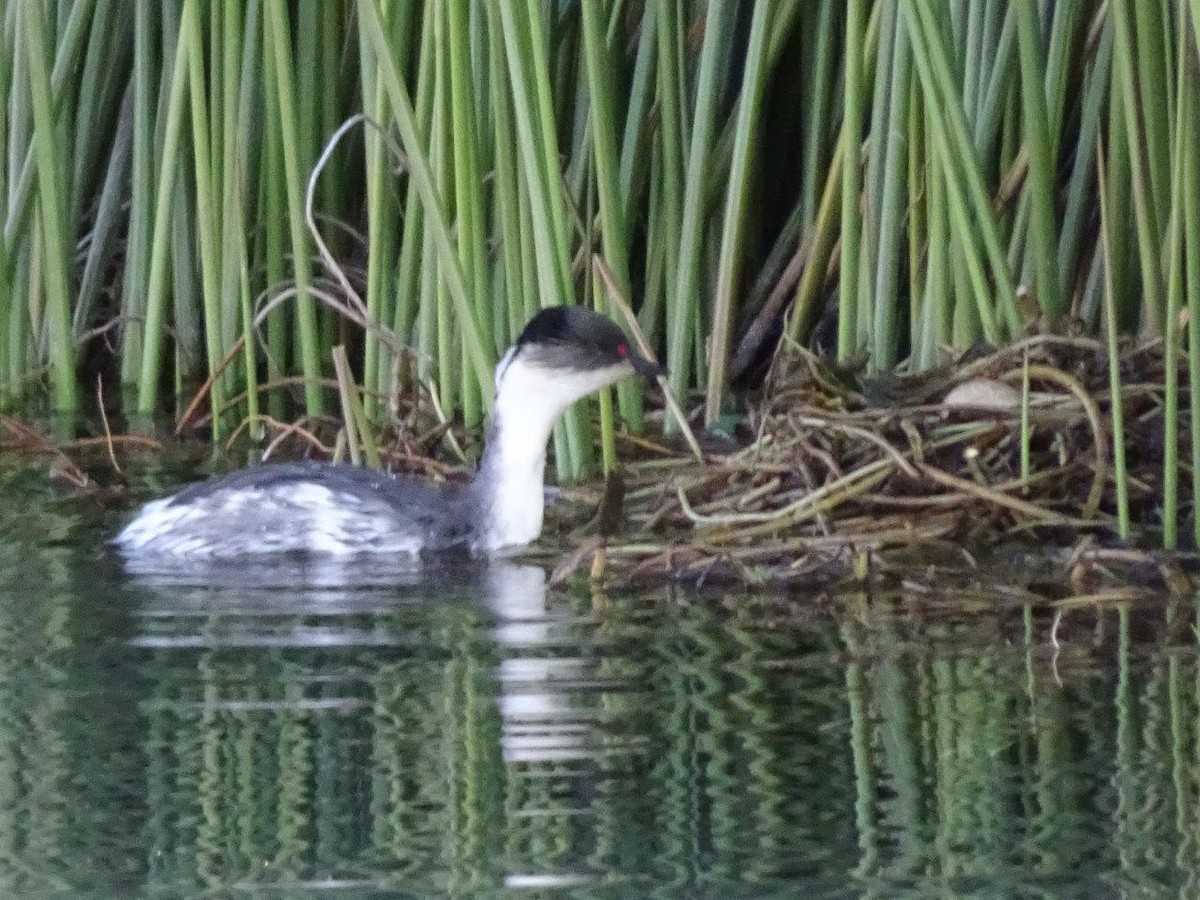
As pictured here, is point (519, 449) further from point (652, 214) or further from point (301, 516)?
point (652, 214)

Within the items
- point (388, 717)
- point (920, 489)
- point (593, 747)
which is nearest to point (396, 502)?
point (920, 489)

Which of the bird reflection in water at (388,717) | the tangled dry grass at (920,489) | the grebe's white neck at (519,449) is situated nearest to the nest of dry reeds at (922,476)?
the tangled dry grass at (920,489)

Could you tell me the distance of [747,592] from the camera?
4.67 metres

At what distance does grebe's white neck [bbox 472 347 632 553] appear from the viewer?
5.49 metres

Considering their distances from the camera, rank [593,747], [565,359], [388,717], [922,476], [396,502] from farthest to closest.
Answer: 1. [396,502]
2. [565,359]
3. [922,476]
4. [388,717]
5. [593,747]

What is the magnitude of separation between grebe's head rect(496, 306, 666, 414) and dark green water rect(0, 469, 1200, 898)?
2.41ft

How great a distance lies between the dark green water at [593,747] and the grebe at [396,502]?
0.69 meters

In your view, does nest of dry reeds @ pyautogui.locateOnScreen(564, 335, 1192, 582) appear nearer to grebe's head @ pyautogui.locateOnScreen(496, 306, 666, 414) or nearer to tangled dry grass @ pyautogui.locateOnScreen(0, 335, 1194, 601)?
tangled dry grass @ pyautogui.locateOnScreen(0, 335, 1194, 601)

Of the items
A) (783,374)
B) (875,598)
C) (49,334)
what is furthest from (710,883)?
(49,334)

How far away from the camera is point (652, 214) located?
21.7ft

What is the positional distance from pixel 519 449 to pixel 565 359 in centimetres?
28

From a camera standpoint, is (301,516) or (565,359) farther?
(301,516)

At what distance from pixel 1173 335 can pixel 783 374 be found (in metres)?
1.63

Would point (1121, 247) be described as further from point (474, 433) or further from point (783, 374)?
point (474, 433)
